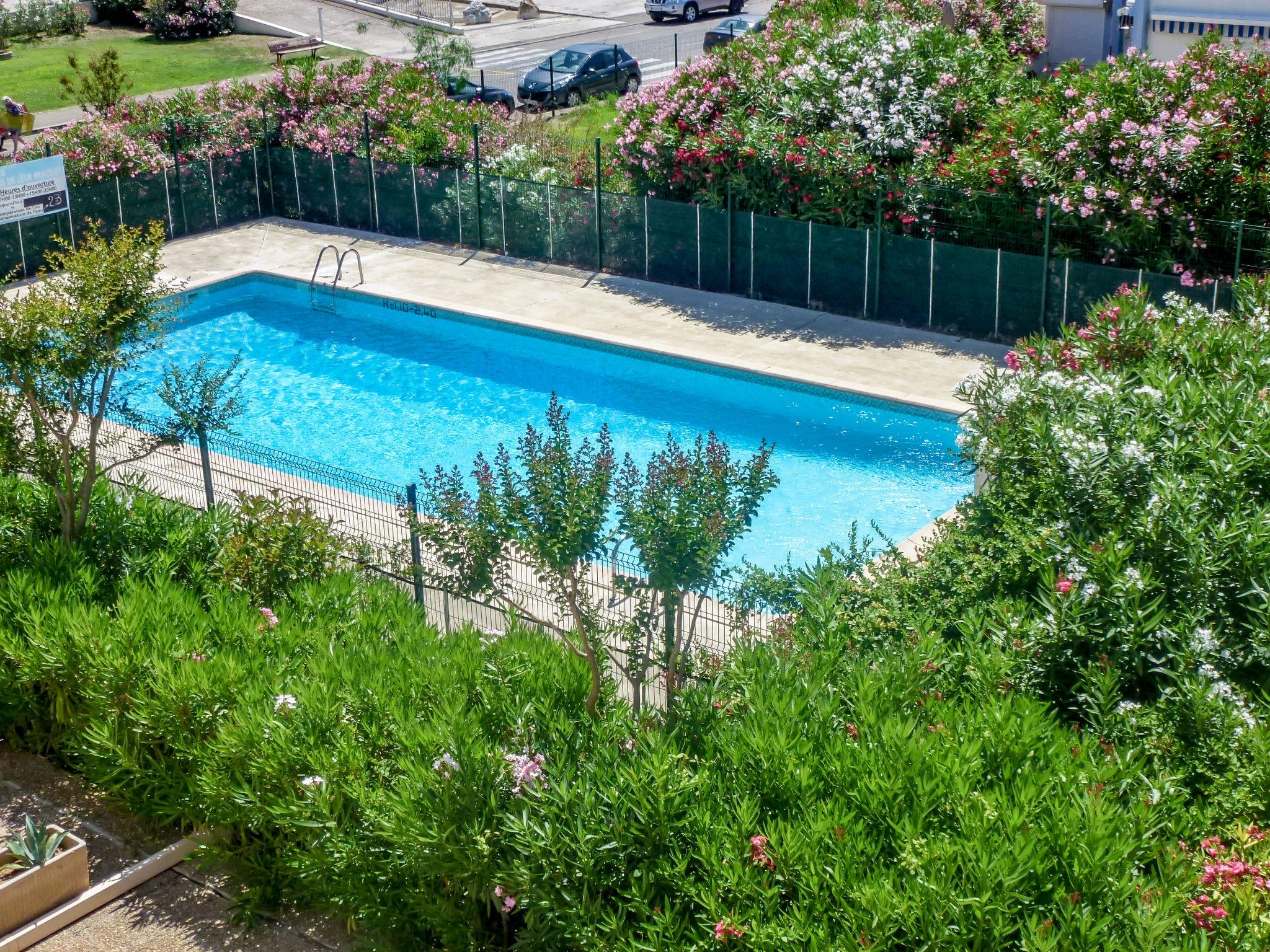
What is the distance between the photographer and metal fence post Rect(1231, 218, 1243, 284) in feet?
61.5

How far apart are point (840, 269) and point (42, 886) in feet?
51.1

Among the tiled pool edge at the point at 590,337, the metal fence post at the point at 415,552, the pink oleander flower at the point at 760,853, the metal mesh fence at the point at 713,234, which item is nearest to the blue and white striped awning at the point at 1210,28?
the metal mesh fence at the point at 713,234

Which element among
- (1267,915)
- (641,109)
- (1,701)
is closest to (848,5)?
(641,109)

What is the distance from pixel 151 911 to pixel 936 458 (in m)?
11.7

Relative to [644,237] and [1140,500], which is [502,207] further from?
[1140,500]

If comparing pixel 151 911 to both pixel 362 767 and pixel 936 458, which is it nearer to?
pixel 362 767

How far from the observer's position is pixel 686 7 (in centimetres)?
4859

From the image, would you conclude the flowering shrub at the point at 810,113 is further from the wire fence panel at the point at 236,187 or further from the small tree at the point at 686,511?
the small tree at the point at 686,511

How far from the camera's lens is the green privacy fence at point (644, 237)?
2055 centimetres

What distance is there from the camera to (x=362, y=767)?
923cm

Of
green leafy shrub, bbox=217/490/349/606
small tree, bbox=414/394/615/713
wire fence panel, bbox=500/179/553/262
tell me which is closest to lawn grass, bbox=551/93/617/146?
wire fence panel, bbox=500/179/553/262

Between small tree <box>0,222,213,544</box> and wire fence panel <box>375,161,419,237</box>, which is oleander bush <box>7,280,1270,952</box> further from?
wire fence panel <box>375,161,419,237</box>

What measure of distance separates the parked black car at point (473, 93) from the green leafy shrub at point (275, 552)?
2277 cm

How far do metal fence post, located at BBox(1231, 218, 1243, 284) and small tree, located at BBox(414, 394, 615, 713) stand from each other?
1206 cm
